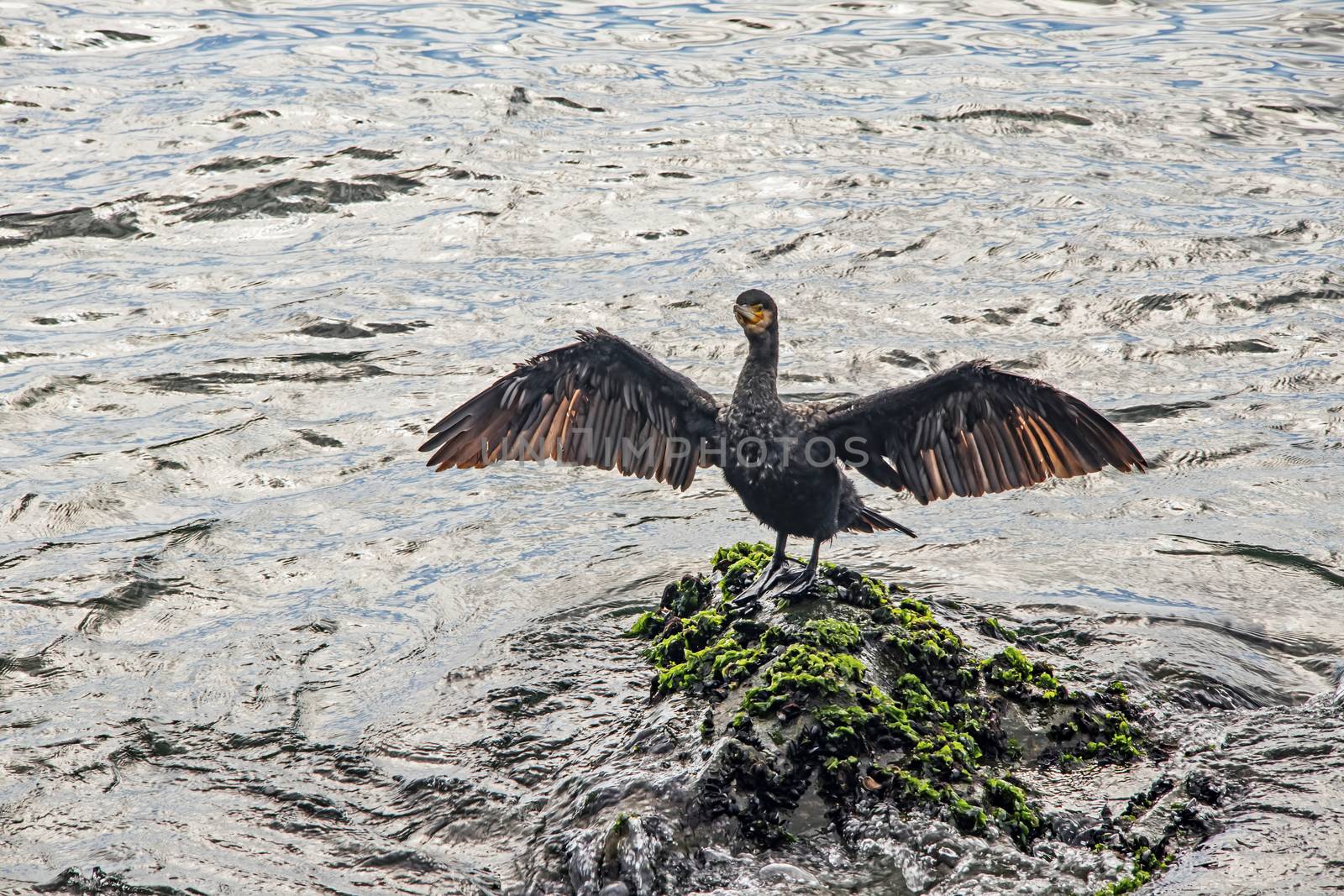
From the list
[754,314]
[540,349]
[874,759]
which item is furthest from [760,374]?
[540,349]

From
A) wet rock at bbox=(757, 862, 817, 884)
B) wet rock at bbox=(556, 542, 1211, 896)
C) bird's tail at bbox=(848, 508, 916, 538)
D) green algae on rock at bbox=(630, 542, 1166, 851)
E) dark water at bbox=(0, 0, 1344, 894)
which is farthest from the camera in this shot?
bird's tail at bbox=(848, 508, 916, 538)

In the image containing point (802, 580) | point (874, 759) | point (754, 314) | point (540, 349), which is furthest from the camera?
point (540, 349)

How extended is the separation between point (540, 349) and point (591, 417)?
15.4 ft

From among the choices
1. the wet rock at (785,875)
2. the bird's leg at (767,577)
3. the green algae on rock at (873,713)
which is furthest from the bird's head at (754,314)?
the wet rock at (785,875)

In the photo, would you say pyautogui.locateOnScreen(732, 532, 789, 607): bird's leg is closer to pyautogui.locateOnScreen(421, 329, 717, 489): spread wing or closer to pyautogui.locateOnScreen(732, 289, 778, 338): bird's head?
pyautogui.locateOnScreen(421, 329, 717, 489): spread wing

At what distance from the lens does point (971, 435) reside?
21.6 ft

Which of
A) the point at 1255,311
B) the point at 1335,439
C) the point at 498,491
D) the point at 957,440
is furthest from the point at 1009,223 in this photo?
the point at 957,440

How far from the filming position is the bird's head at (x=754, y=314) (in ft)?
21.7

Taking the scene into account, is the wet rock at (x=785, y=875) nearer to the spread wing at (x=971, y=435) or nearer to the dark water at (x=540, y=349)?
the dark water at (x=540, y=349)

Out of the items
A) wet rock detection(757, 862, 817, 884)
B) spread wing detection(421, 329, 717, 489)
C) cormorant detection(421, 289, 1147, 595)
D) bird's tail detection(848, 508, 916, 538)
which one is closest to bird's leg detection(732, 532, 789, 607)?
cormorant detection(421, 289, 1147, 595)

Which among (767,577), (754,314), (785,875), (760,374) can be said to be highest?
(754,314)

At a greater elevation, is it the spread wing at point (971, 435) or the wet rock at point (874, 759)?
the spread wing at point (971, 435)

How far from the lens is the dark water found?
614 centimetres

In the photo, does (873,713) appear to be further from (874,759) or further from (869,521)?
(869,521)
